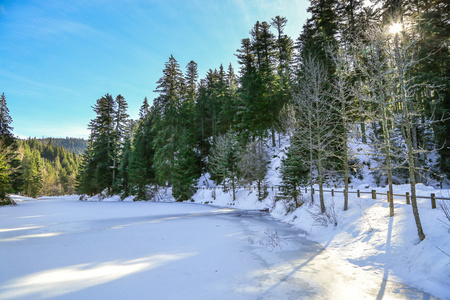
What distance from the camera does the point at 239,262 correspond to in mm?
7785

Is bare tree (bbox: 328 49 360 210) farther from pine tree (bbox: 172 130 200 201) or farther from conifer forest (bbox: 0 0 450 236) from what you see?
pine tree (bbox: 172 130 200 201)

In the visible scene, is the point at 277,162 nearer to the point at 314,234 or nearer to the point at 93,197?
the point at 314,234

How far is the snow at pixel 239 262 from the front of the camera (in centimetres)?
563

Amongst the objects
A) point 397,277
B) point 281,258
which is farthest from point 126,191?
point 397,277

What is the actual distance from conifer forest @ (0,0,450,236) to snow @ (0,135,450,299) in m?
2.77

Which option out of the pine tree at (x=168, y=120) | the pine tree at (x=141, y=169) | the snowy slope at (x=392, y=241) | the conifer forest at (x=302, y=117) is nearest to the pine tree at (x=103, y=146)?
the conifer forest at (x=302, y=117)

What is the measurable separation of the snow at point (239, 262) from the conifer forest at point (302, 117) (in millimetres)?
2772

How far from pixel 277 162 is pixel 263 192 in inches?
329

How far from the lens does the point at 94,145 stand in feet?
151

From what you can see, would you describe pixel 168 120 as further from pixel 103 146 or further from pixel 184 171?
pixel 103 146

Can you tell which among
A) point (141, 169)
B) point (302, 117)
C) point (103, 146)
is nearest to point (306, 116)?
point (302, 117)

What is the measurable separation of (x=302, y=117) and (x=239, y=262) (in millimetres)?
16440

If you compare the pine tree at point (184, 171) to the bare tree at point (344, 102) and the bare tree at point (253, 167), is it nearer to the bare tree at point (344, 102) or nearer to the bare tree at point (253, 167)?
the bare tree at point (253, 167)

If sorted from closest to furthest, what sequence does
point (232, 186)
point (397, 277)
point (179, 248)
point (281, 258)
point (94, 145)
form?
point (397, 277), point (281, 258), point (179, 248), point (232, 186), point (94, 145)
